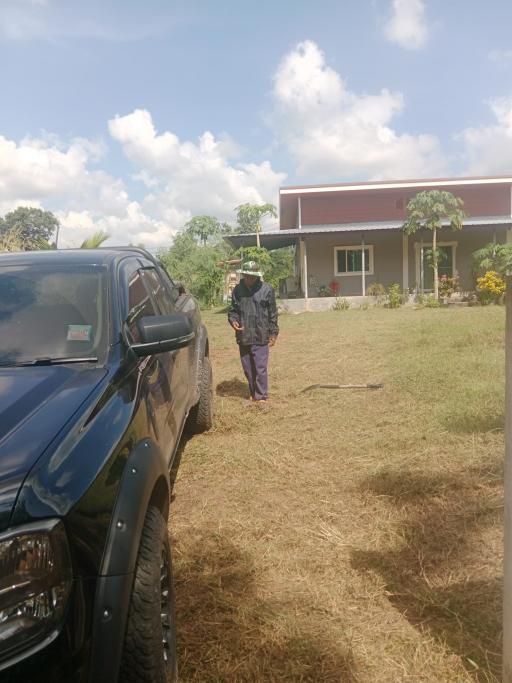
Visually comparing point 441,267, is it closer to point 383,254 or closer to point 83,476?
point 383,254

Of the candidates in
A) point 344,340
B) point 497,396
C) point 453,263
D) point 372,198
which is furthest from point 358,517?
point 372,198

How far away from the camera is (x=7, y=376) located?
218 cm

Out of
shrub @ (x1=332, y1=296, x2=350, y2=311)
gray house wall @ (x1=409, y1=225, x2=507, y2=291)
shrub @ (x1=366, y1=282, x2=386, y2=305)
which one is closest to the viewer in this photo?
shrub @ (x1=332, y1=296, x2=350, y2=311)

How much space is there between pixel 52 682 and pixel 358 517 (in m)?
2.59

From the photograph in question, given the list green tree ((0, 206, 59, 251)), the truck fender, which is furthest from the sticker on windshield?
green tree ((0, 206, 59, 251))

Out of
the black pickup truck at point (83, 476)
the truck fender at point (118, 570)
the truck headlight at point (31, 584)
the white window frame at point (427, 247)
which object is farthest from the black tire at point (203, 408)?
the white window frame at point (427, 247)

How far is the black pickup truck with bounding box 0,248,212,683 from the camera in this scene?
137 cm

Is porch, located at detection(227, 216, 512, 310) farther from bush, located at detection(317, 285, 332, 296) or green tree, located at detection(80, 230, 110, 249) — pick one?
green tree, located at detection(80, 230, 110, 249)

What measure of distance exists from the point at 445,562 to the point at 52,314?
2.42 m

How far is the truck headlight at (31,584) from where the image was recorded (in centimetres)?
132

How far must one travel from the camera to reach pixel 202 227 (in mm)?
50500

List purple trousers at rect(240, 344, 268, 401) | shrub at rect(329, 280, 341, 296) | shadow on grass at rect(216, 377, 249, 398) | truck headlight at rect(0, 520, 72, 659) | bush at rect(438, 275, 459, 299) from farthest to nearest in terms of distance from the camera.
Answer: shrub at rect(329, 280, 341, 296), bush at rect(438, 275, 459, 299), shadow on grass at rect(216, 377, 249, 398), purple trousers at rect(240, 344, 268, 401), truck headlight at rect(0, 520, 72, 659)

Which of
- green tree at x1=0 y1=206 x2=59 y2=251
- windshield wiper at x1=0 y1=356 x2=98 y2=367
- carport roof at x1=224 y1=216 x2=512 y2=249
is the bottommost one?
windshield wiper at x1=0 y1=356 x2=98 y2=367

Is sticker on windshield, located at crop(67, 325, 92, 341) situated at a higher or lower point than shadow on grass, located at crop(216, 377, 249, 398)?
higher
